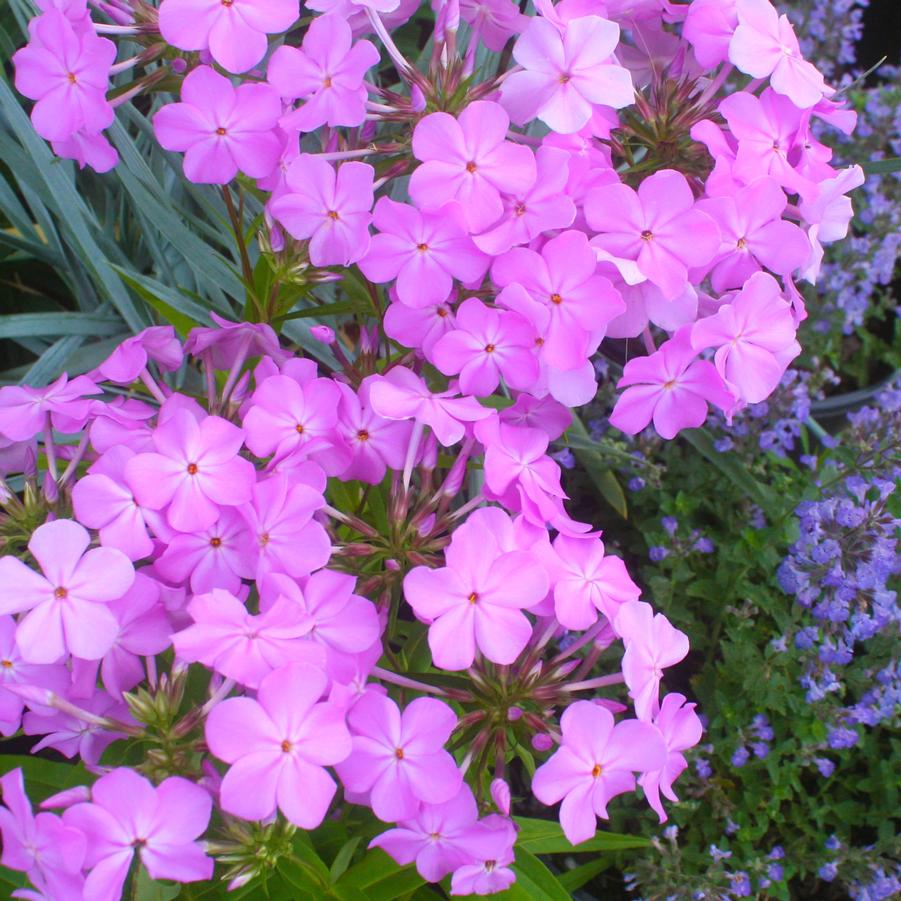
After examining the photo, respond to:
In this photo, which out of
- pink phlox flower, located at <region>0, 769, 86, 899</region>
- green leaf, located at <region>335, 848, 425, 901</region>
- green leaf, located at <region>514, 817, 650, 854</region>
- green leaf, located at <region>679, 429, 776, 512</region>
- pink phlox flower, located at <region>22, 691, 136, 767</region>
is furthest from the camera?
green leaf, located at <region>679, 429, 776, 512</region>

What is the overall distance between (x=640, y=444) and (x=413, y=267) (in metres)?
0.66

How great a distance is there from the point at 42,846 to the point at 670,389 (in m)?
0.46

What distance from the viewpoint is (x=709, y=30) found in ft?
2.21

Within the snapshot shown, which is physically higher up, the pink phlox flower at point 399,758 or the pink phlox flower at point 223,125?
the pink phlox flower at point 223,125

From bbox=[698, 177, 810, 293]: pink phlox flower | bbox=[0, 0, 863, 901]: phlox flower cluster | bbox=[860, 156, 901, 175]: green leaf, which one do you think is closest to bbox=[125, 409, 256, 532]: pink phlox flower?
bbox=[0, 0, 863, 901]: phlox flower cluster

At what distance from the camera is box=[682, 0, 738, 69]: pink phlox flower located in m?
0.67

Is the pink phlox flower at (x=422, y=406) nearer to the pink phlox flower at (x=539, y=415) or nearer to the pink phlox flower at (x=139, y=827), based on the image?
the pink phlox flower at (x=539, y=415)

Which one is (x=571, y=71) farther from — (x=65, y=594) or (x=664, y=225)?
(x=65, y=594)

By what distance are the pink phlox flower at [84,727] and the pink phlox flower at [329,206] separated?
0.31 metres

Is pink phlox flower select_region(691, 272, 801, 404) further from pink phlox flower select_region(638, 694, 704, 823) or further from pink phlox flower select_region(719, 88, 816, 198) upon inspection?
pink phlox flower select_region(638, 694, 704, 823)

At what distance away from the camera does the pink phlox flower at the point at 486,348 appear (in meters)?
0.63

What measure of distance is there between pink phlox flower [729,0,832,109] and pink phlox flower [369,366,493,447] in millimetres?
291

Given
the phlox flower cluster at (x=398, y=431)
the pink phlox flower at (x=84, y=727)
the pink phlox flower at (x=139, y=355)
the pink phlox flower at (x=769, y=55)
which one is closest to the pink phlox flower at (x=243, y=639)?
the phlox flower cluster at (x=398, y=431)

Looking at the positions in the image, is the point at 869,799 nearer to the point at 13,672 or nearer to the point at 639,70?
the point at 639,70
